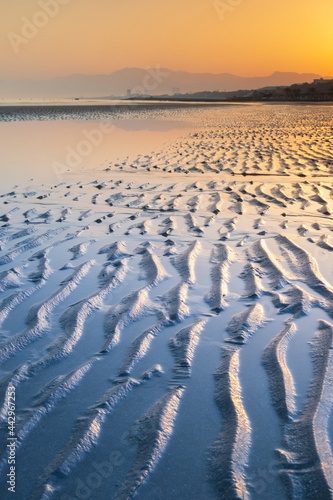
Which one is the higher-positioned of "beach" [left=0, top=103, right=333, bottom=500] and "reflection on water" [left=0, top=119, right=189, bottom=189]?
"reflection on water" [left=0, top=119, right=189, bottom=189]

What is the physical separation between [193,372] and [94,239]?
3.04m

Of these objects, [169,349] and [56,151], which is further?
[56,151]

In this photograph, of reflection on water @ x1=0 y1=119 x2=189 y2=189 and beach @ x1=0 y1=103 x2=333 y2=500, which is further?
reflection on water @ x1=0 y1=119 x2=189 y2=189

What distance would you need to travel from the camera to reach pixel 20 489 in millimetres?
1914

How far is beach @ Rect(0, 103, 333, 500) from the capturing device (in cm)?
199

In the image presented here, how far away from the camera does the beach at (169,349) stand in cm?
199

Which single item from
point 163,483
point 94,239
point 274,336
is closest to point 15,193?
point 94,239

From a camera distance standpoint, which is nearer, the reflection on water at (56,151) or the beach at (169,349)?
the beach at (169,349)

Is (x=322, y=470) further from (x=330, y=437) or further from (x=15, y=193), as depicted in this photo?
(x=15, y=193)

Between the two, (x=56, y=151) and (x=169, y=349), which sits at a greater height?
(x=56, y=151)

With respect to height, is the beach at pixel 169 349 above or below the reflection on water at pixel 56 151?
below

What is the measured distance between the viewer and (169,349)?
2977 mm

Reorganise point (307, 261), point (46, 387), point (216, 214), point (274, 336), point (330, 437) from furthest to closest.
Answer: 1. point (216, 214)
2. point (307, 261)
3. point (274, 336)
4. point (46, 387)
5. point (330, 437)

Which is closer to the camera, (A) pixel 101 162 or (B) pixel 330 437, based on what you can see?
(B) pixel 330 437
